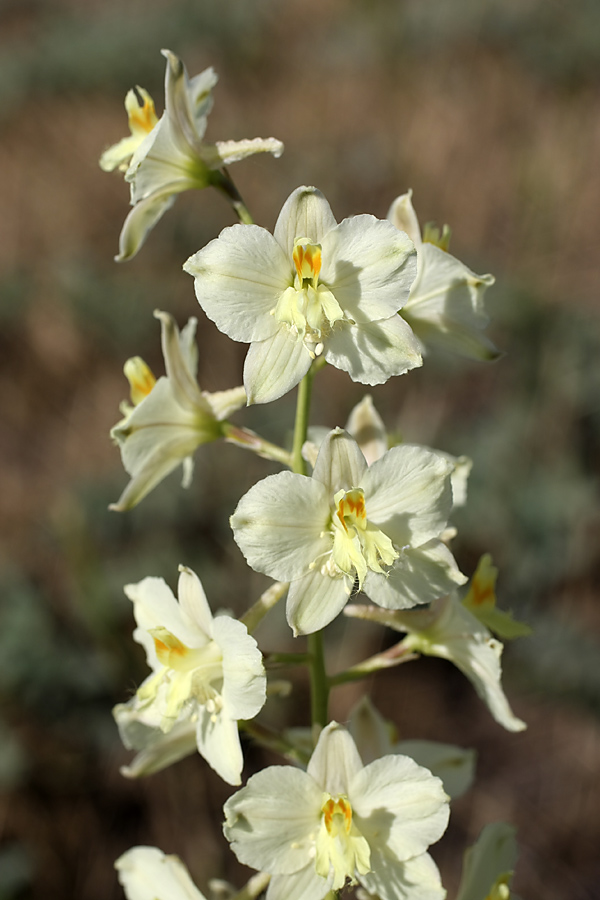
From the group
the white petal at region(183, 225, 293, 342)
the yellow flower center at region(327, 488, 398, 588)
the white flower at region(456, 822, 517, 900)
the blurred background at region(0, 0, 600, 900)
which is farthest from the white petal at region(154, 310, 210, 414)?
the blurred background at region(0, 0, 600, 900)

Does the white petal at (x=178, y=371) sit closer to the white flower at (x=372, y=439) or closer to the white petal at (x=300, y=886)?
the white flower at (x=372, y=439)

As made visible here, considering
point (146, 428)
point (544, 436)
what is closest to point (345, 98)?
point (544, 436)

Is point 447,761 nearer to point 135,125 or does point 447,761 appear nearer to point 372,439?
point 372,439

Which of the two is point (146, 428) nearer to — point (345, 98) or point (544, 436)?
point (544, 436)

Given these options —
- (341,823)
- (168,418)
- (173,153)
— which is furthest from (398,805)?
(173,153)

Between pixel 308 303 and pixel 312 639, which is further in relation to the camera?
pixel 312 639
